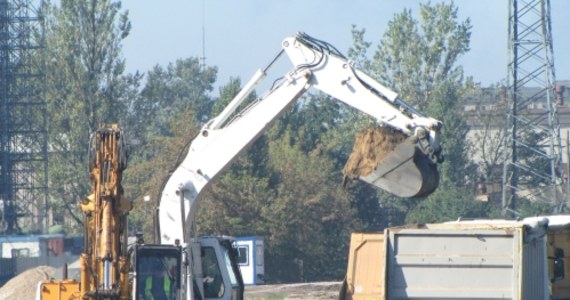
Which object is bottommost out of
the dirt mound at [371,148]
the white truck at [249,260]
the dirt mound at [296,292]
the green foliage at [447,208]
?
the dirt mound at [296,292]

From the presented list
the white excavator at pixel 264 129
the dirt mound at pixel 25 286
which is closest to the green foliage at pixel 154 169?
the dirt mound at pixel 25 286

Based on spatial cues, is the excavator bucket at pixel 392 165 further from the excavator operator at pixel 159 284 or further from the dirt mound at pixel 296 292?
the dirt mound at pixel 296 292

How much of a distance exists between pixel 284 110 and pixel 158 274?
A: 2991 mm

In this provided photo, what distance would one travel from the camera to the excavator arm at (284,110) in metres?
16.4

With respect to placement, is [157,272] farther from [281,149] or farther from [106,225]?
[281,149]

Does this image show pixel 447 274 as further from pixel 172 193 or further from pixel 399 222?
pixel 399 222

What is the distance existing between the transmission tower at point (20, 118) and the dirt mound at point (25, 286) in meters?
34.6

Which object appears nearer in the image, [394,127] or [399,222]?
[394,127]

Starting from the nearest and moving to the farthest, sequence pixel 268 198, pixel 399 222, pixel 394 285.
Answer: pixel 394 285 < pixel 268 198 < pixel 399 222

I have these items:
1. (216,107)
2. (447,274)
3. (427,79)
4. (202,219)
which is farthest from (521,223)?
(427,79)

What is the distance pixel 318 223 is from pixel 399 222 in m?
16.5

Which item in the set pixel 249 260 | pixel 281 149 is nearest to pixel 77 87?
pixel 281 149

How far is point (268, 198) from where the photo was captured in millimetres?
60906

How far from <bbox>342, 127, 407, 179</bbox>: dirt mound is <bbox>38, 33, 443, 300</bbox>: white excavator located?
4 centimetres
